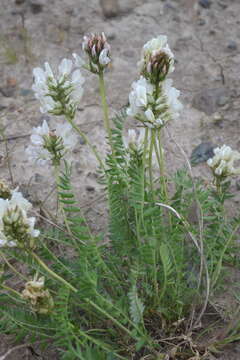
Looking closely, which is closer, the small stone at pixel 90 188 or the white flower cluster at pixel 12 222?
the white flower cluster at pixel 12 222

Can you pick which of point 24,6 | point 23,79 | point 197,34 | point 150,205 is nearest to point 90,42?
point 150,205

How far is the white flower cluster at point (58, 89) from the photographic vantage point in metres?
1.65

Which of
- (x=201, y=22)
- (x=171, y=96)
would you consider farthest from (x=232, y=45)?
(x=171, y=96)

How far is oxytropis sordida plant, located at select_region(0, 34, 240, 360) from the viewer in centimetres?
149

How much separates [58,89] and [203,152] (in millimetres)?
1202

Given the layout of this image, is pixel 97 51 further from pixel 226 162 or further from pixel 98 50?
pixel 226 162

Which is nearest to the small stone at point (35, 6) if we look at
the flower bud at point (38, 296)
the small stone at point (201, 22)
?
the small stone at point (201, 22)

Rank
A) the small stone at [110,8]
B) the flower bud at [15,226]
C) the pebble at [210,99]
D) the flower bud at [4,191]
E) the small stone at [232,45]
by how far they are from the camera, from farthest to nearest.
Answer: the small stone at [110,8] → the small stone at [232,45] → the pebble at [210,99] → the flower bud at [4,191] → the flower bud at [15,226]

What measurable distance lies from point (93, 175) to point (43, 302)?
122 centimetres

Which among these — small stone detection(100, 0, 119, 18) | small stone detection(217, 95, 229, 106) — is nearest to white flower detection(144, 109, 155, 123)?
small stone detection(217, 95, 229, 106)

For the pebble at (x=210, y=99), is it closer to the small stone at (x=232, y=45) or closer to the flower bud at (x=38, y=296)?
the small stone at (x=232, y=45)

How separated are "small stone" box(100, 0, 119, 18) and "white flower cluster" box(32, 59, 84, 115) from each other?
212cm

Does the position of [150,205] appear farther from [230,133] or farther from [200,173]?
[230,133]

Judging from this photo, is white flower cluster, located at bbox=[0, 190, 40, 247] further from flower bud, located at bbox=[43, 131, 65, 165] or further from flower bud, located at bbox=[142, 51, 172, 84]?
flower bud, located at bbox=[142, 51, 172, 84]
